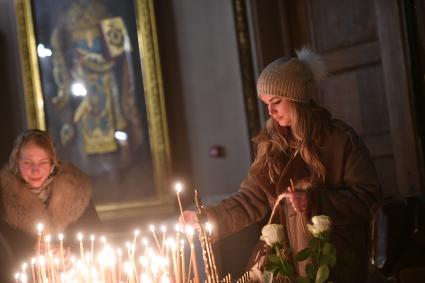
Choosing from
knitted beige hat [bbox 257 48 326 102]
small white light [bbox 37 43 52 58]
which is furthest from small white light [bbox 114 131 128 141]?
knitted beige hat [bbox 257 48 326 102]

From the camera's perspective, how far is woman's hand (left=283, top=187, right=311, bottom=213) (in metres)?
2.43

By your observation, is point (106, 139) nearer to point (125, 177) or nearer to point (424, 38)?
point (125, 177)

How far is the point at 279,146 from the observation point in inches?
107

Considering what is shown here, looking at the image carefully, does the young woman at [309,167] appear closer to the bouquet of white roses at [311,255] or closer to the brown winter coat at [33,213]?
the bouquet of white roses at [311,255]

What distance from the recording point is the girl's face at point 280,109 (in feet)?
8.80

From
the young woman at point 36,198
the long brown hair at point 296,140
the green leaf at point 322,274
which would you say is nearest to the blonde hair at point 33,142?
the young woman at point 36,198

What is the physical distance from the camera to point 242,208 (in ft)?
9.31

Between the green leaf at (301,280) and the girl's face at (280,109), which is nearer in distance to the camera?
the green leaf at (301,280)

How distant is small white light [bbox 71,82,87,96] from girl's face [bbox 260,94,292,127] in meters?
2.38

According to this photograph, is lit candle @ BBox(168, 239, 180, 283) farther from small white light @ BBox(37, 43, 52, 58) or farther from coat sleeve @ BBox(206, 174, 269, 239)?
small white light @ BBox(37, 43, 52, 58)

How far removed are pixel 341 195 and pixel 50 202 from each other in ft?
5.24

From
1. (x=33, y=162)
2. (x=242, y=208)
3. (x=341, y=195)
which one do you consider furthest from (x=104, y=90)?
(x=341, y=195)

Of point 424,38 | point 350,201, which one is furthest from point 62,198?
point 424,38

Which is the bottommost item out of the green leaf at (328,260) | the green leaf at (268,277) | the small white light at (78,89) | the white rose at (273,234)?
the green leaf at (268,277)
